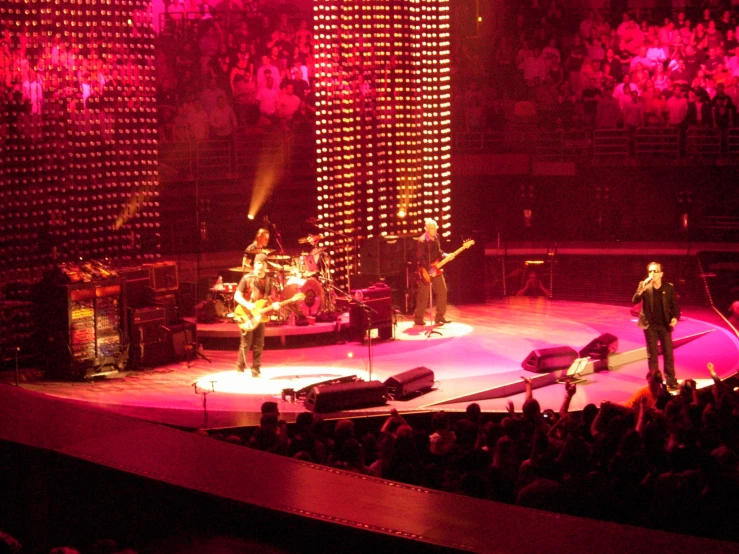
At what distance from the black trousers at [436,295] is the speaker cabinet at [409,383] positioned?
11.5ft

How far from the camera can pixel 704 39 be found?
19.7 metres

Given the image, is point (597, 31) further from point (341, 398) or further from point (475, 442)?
point (475, 442)

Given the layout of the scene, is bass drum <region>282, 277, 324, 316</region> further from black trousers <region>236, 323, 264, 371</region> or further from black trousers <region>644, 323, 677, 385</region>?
black trousers <region>644, 323, 677, 385</region>

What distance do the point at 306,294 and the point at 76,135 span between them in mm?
3581

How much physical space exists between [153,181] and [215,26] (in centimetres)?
544

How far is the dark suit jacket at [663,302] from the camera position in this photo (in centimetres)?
1158

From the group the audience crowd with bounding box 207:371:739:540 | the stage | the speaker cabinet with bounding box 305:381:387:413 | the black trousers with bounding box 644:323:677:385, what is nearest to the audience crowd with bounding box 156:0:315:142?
the stage

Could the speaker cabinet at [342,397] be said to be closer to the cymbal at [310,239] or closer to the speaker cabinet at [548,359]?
the speaker cabinet at [548,359]

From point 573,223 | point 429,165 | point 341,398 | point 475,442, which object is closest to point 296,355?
point 341,398

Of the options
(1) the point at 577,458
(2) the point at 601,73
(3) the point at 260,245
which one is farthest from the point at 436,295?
(1) the point at 577,458

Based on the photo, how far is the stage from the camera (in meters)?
10.9

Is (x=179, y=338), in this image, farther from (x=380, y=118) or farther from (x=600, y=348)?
(x=600, y=348)

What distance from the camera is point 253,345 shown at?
479 inches

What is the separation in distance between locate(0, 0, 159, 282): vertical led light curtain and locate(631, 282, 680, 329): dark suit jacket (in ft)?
21.4
